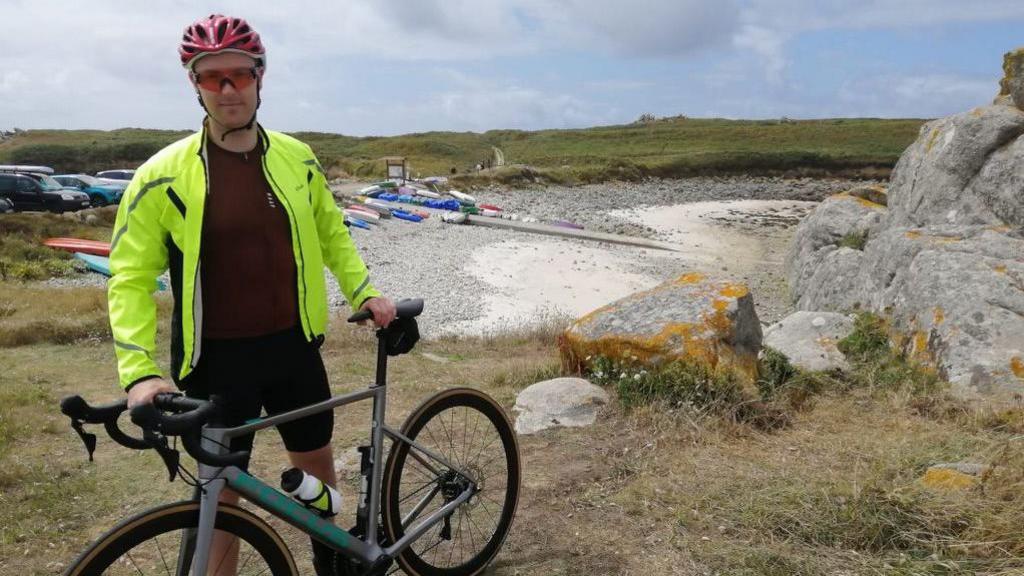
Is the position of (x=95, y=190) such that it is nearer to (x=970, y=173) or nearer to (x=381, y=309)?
(x=970, y=173)

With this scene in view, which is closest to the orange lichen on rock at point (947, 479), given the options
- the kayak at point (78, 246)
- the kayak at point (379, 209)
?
the kayak at point (78, 246)

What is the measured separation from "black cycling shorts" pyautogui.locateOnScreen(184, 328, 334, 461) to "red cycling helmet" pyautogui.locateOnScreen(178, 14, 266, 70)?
3.48ft

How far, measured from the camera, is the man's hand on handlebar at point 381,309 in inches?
118

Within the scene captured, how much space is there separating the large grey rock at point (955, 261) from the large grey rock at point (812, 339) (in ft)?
2.17

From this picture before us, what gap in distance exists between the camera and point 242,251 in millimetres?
2645

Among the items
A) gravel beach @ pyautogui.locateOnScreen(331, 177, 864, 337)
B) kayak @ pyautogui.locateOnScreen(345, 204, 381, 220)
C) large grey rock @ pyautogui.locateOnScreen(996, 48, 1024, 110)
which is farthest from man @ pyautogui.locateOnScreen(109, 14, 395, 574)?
kayak @ pyautogui.locateOnScreen(345, 204, 381, 220)

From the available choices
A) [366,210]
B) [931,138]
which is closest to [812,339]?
[931,138]

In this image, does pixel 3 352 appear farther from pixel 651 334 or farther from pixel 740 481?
pixel 740 481

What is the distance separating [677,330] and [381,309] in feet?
12.6

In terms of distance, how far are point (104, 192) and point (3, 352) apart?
23750 mm

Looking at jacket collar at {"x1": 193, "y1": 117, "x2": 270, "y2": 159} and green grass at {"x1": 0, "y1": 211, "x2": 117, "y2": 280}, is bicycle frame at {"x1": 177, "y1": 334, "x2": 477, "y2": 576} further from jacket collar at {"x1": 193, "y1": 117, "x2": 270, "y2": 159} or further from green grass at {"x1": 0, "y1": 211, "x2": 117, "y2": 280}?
green grass at {"x1": 0, "y1": 211, "x2": 117, "y2": 280}

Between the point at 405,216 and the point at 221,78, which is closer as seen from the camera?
the point at 221,78

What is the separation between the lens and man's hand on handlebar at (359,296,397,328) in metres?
2.99

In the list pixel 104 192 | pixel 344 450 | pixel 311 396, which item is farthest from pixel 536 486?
pixel 104 192
